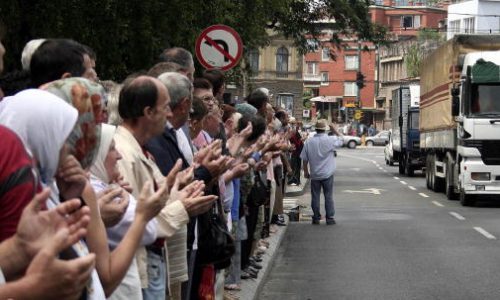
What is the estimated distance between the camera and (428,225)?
1986 centimetres

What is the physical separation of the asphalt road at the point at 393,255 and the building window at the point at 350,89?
114m

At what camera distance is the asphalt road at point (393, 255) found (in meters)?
11.9

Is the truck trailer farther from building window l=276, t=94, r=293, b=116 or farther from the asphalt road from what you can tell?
building window l=276, t=94, r=293, b=116

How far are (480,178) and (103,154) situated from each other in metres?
20.5

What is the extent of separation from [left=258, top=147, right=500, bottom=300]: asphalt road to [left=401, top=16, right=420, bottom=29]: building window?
4601 inches

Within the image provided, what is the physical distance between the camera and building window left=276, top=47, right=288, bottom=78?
9662 cm

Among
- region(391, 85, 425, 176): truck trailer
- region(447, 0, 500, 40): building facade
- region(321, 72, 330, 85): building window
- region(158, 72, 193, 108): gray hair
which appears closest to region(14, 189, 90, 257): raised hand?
region(158, 72, 193, 108): gray hair


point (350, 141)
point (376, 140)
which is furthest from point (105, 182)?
point (376, 140)

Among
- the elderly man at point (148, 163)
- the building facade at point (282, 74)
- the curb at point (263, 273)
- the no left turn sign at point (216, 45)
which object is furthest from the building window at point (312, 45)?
the building facade at point (282, 74)

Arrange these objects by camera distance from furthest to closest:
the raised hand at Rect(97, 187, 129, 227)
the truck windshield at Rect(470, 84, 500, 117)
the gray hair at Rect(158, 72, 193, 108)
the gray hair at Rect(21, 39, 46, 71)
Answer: the truck windshield at Rect(470, 84, 500, 117)
the gray hair at Rect(158, 72, 193, 108)
the gray hair at Rect(21, 39, 46, 71)
the raised hand at Rect(97, 187, 129, 227)

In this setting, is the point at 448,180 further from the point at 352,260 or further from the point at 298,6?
the point at 352,260

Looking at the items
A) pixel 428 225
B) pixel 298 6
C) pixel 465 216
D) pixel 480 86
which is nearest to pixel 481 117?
pixel 480 86

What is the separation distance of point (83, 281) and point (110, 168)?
1858mm

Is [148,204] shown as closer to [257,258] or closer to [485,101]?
[257,258]
